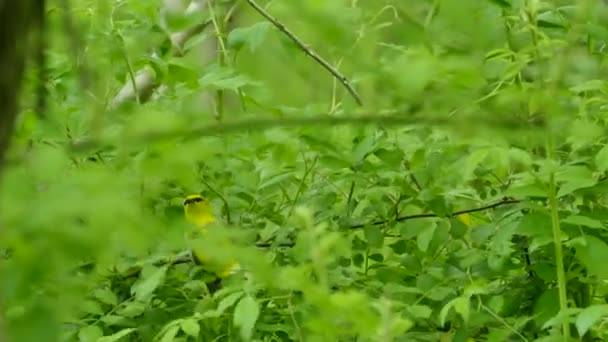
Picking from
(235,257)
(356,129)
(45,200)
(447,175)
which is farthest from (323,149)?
(45,200)

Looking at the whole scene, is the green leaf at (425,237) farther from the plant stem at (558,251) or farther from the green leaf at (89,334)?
the green leaf at (89,334)

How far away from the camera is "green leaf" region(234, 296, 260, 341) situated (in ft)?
7.68

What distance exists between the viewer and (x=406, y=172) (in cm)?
280

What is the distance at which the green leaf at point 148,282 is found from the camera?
8.84 ft

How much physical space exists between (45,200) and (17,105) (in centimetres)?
10

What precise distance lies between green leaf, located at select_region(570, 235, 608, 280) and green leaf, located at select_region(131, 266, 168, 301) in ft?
2.72

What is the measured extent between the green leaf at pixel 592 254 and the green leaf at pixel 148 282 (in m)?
0.83

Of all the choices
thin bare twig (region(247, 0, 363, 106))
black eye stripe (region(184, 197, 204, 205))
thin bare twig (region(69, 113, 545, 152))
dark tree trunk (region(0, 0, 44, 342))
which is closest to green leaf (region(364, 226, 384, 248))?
thin bare twig (region(247, 0, 363, 106))

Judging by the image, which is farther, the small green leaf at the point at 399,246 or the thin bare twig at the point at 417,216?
the small green leaf at the point at 399,246

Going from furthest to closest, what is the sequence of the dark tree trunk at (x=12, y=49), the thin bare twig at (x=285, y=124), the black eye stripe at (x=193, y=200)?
the black eye stripe at (x=193, y=200) < the thin bare twig at (x=285, y=124) < the dark tree trunk at (x=12, y=49)

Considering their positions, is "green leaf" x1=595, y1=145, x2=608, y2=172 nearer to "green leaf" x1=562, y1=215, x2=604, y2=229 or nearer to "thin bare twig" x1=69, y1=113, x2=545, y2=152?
"green leaf" x1=562, y1=215, x2=604, y2=229

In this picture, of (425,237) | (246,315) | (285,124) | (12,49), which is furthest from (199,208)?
(12,49)

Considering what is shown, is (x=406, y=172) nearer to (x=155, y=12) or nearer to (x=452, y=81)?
(x=155, y=12)

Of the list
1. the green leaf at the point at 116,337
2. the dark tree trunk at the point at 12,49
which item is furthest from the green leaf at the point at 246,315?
the dark tree trunk at the point at 12,49
